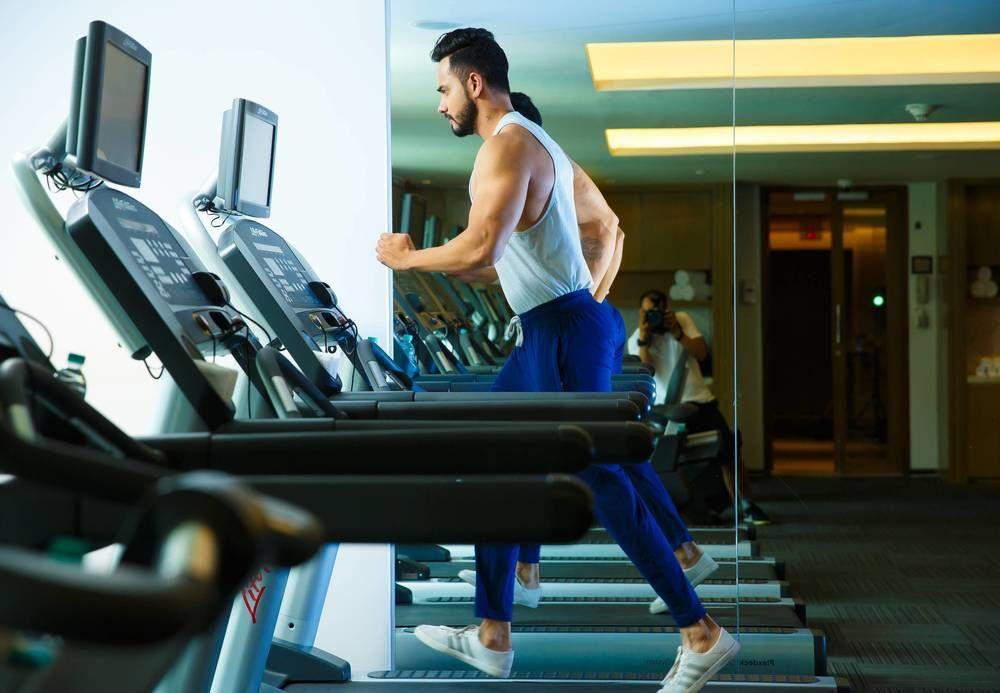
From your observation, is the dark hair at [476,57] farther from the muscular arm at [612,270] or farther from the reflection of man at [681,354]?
the reflection of man at [681,354]

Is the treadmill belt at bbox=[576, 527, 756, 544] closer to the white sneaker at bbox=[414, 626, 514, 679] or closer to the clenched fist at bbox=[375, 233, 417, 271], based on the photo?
the white sneaker at bbox=[414, 626, 514, 679]

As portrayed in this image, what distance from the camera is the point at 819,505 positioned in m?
3.83

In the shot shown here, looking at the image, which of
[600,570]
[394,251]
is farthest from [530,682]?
[394,251]

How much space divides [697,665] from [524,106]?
1524mm

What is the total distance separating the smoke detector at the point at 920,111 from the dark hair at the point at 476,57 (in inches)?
49.0

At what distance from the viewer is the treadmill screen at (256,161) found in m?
2.59

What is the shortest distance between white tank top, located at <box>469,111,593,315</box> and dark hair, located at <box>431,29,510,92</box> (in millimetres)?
175

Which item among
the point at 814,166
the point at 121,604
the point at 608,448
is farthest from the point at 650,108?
the point at 121,604

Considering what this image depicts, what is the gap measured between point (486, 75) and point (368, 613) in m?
1.54

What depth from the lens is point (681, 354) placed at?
345 centimetres

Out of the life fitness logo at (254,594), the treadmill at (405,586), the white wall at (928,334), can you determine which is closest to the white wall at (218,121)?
the treadmill at (405,586)

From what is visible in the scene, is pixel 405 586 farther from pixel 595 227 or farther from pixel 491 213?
pixel 491 213

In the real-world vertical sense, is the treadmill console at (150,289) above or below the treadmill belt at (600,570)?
above

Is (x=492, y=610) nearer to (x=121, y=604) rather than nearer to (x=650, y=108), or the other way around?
(x=650, y=108)
